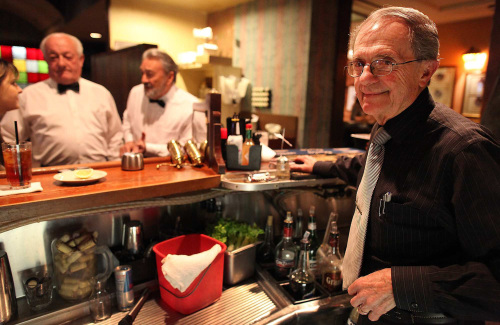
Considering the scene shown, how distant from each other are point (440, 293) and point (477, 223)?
212mm

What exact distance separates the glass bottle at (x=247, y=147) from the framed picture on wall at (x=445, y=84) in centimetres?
695

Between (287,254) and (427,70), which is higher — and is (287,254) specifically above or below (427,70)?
below

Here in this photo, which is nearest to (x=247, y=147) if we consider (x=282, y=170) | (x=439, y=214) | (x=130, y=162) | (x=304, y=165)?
(x=282, y=170)

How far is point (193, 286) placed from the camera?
1270mm

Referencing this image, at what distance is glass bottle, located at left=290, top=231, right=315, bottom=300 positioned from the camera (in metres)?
1.43

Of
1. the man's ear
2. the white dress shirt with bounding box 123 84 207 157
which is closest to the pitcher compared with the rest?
the man's ear

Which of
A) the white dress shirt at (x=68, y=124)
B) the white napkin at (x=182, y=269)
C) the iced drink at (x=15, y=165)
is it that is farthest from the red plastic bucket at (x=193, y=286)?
the white dress shirt at (x=68, y=124)

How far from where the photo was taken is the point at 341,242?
74.5 inches

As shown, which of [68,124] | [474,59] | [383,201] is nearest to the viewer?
[383,201]

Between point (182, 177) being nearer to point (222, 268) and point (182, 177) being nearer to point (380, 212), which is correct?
point (222, 268)

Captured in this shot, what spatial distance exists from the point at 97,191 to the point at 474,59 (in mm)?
Answer: 7608

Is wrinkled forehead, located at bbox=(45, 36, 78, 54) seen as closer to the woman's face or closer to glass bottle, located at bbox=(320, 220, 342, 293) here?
the woman's face

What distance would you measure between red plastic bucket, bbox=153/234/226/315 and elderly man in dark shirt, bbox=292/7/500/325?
23.9 inches

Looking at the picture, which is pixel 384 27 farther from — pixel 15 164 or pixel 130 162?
pixel 15 164
